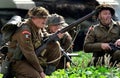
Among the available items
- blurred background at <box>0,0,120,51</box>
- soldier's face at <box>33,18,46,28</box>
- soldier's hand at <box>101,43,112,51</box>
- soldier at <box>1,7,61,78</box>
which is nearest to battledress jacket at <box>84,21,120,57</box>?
soldier's hand at <box>101,43,112,51</box>

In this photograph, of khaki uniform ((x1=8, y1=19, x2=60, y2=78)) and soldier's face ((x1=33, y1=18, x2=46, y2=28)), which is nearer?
khaki uniform ((x1=8, y1=19, x2=60, y2=78))

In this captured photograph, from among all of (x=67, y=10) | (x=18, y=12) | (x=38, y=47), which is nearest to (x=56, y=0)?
(x=67, y=10)

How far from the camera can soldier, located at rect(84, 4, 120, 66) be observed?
880 cm

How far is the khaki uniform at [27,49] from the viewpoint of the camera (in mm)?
6984

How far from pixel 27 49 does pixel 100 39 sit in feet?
7.92

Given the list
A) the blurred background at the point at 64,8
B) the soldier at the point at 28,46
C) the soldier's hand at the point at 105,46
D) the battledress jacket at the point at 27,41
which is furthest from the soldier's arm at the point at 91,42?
the blurred background at the point at 64,8

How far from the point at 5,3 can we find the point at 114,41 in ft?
23.3

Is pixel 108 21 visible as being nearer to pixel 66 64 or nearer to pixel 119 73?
pixel 66 64

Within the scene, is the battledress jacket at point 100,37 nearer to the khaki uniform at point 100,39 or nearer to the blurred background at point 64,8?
the khaki uniform at point 100,39

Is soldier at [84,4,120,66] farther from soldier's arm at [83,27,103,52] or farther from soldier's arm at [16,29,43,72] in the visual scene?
soldier's arm at [16,29,43,72]

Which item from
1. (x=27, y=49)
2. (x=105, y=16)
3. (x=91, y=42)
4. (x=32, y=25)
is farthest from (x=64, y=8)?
(x=27, y=49)

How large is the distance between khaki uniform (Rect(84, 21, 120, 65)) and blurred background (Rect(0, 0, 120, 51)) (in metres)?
6.81

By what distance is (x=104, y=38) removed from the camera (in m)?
9.08

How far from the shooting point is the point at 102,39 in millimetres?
9094
